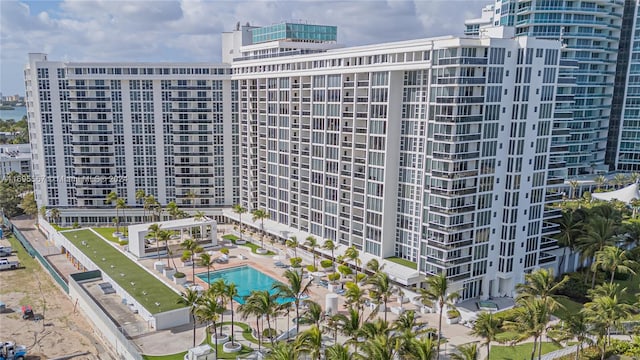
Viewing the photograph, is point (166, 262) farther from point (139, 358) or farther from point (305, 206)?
point (139, 358)

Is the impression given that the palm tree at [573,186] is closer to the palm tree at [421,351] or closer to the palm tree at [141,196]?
the palm tree at [421,351]

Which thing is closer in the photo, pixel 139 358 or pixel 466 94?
pixel 139 358

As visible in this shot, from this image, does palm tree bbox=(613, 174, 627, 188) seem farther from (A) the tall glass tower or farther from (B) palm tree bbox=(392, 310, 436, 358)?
(B) palm tree bbox=(392, 310, 436, 358)

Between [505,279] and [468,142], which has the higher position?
[468,142]

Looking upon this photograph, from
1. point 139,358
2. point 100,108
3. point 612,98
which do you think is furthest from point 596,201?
point 100,108

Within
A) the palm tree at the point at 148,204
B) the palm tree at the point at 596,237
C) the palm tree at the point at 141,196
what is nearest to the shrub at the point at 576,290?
the palm tree at the point at 596,237

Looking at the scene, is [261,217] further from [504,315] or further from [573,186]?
[573,186]

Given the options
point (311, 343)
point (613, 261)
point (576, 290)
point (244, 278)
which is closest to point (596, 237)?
point (613, 261)
